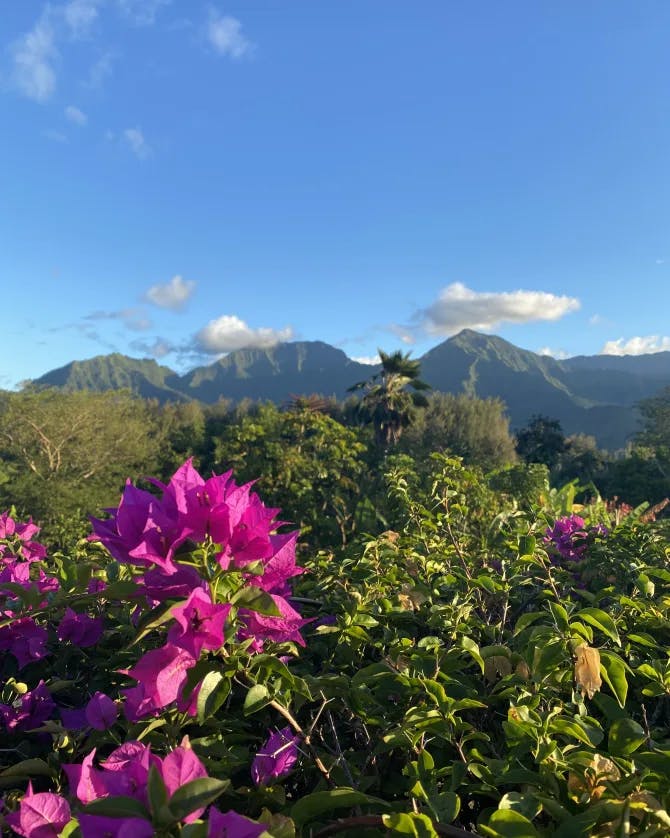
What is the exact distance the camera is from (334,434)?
42.4 ft

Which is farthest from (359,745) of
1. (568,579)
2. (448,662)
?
(568,579)

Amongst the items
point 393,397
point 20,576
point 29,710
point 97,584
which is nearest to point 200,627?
point 29,710

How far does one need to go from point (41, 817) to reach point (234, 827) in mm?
261

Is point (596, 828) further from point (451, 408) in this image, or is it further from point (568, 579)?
point (451, 408)

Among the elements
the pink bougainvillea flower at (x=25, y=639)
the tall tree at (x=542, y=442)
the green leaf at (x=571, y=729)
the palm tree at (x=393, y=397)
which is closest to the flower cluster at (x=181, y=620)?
the pink bougainvillea flower at (x=25, y=639)

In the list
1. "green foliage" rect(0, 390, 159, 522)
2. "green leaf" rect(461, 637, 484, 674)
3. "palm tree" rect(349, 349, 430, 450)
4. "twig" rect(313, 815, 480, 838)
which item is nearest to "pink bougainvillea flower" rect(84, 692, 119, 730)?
"twig" rect(313, 815, 480, 838)

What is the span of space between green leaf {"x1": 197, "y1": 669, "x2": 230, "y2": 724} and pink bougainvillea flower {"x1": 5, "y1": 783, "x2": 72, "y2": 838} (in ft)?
0.59

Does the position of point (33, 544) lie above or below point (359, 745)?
above

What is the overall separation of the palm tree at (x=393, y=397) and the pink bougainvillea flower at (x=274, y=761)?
60.2 ft

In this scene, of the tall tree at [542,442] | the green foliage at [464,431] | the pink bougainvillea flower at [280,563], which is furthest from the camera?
the tall tree at [542,442]

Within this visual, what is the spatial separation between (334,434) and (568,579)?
1155 cm

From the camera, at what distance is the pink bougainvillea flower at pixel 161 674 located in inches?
24.4

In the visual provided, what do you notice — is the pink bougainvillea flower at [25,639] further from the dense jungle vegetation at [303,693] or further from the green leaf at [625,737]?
the green leaf at [625,737]

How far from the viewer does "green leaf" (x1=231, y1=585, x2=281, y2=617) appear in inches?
24.7
